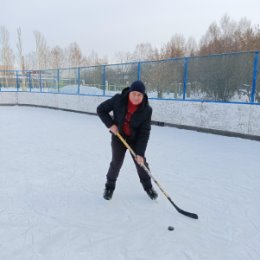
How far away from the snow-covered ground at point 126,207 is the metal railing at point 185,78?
2762 mm

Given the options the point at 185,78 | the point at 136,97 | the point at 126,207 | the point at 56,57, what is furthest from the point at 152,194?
the point at 56,57

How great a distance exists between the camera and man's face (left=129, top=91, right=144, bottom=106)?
2502 mm

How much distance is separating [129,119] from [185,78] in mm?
5850

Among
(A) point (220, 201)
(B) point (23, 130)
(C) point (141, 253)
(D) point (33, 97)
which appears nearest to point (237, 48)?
(D) point (33, 97)

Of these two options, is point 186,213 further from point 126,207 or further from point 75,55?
point 75,55

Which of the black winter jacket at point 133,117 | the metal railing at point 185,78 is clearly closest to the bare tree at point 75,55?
the metal railing at point 185,78

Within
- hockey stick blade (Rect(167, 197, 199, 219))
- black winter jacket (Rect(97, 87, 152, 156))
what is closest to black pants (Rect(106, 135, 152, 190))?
black winter jacket (Rect(97, 87, 152, 156))

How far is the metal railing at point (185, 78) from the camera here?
22.8 feet

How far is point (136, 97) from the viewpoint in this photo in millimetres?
2518

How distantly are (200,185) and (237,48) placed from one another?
682 inches

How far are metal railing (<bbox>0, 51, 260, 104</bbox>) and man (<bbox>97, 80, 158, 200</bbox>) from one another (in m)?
4.93

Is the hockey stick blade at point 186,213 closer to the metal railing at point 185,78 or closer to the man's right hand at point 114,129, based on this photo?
the man's right hand at point 114,129

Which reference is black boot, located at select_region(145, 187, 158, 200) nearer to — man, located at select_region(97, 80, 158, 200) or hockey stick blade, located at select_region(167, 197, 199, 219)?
man, located at select_region(97, 80, 158, 200)

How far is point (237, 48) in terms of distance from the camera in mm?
17844
